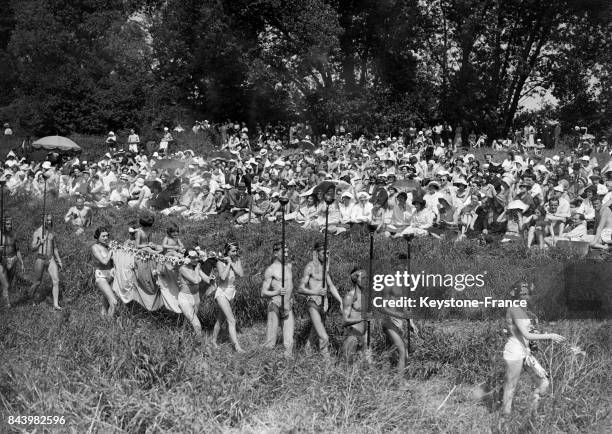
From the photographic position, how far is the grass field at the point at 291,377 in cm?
948

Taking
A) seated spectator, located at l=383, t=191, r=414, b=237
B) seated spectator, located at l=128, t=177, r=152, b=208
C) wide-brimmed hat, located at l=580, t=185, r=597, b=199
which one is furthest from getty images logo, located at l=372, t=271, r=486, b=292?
seated spectator, located at l=128, t=177, r=152, b=208

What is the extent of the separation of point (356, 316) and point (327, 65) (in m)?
21.7

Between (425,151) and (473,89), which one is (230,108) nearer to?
(473,89)

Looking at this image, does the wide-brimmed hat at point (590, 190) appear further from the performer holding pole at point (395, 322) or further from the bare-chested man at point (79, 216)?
the bare-chested man at point (79, 216)

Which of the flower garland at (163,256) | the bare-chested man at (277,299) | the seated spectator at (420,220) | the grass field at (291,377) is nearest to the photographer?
the grass field at (291,377)

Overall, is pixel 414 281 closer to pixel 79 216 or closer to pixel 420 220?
pixel 420 220

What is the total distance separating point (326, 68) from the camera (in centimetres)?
3194

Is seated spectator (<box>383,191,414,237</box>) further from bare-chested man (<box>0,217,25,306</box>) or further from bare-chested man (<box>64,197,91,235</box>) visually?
bare-chested man (<box>64,197,91,235</box>)

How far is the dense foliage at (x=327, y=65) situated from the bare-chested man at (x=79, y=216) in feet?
46.0

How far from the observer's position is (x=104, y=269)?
13492mm

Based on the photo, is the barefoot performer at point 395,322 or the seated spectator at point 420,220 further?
the seated spectator at point 420,220

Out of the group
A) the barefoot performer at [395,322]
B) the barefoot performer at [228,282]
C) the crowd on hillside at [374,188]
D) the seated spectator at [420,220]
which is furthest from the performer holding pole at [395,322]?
the seated spectator at [420,220]

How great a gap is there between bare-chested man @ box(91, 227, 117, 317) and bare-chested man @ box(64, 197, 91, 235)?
5712mm

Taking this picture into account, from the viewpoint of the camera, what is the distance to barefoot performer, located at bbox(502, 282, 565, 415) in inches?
374
